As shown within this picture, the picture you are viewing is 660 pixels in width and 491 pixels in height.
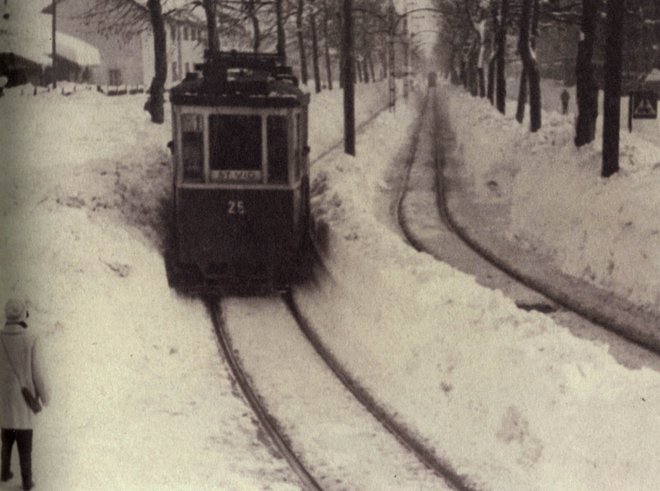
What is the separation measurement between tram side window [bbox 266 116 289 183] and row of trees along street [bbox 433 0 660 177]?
5899mm

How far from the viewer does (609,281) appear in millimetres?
13625

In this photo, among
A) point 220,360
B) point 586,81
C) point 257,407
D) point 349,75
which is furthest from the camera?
point 349,75

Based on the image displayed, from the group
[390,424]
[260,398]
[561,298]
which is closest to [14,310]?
[260,398]

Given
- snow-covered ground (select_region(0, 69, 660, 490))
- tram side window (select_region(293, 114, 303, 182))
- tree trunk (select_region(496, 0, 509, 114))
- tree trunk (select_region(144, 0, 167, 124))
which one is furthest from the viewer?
tree trunk (select_region(496, 0, 509, 114))

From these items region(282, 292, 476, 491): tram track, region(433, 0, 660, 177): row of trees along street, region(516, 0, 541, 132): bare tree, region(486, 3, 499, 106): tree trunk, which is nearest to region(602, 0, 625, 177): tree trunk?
region(433, 0, 660, 177): row of trees along street

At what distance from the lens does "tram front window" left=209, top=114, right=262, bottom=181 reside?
12844 mm

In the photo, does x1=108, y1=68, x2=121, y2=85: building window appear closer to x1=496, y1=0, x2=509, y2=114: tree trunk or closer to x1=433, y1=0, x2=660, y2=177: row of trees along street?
x1=433, y1=0, x2=660, y2=177: row of trees along street

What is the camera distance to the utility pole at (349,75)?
21.9 m

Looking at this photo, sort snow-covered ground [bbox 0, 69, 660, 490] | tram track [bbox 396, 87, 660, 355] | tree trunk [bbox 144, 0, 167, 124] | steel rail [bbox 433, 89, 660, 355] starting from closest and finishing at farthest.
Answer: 1. snow-covered ground [bbox 0, 69, 660, 490]
2. steel rail [bbox 433, 89, 660, 355]
3. tram track [bbox 396, 87, 660, 355]
4. tree trunk [bbox 144, 0, 167, 124]

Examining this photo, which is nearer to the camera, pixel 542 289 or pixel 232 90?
pixel 232 90

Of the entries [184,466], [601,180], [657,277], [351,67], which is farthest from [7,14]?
[351,67]

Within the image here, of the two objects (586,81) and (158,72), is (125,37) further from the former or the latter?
(586,81)

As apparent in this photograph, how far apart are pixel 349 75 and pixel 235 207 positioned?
34.1 ft

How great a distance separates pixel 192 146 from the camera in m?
13.0
